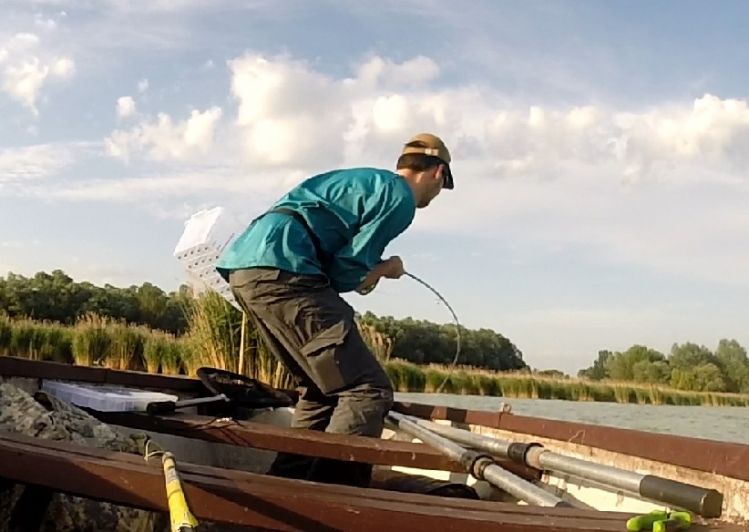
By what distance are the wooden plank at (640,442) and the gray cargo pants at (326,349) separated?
668mm

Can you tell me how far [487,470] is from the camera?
2785mm

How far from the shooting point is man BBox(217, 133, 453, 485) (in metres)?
3.22

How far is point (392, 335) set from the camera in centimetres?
1066

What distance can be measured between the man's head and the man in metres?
0.02

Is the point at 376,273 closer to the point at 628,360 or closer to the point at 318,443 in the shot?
the point at 318,443

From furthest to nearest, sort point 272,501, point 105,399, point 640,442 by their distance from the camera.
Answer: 1. point 105,399
2. point 640,442
3. point 272,501

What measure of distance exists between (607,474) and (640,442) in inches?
17.6

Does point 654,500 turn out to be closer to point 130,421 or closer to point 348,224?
point 348,224

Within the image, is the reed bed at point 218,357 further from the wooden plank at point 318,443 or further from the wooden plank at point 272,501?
the wooden plank at point 272,501

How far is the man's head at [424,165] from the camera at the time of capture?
3.62 metres

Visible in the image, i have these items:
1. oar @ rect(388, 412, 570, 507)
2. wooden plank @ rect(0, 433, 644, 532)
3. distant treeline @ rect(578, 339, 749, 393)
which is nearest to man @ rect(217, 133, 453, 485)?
oar @ rect(388, 412, 570, 507)

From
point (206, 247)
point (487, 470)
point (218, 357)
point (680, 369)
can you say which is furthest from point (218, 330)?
point (680, 369)

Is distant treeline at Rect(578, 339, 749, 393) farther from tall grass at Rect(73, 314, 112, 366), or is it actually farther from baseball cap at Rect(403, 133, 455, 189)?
baseball cap at Rect(403, 133, 455, 189)

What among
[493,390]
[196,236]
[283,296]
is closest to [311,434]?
[283,296]
